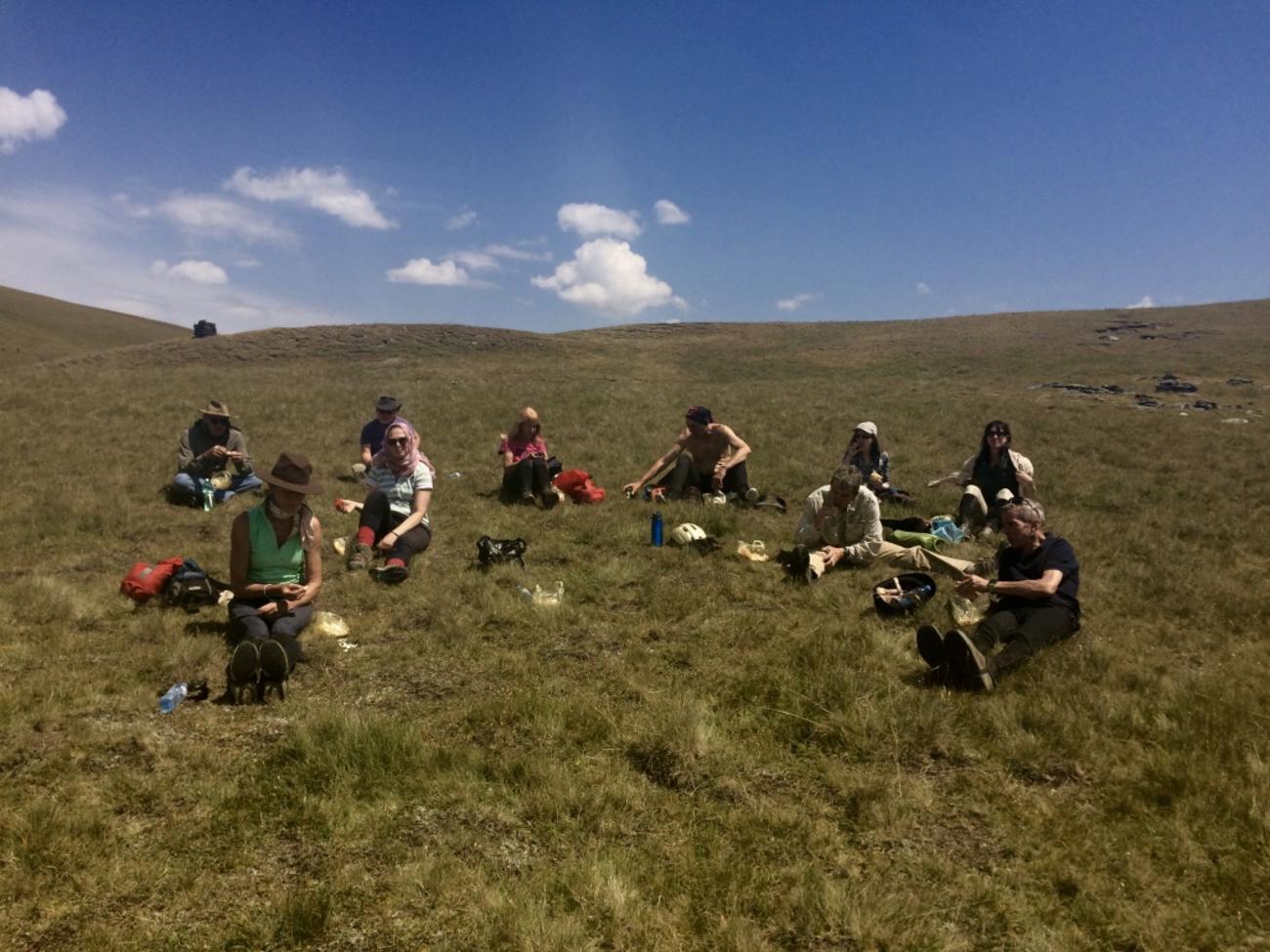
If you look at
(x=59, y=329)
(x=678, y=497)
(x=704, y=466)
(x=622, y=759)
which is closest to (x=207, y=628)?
(x=622, y=759)

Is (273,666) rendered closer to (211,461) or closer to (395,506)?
(395,506)

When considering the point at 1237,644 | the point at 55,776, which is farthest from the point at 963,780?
the point at 55,776

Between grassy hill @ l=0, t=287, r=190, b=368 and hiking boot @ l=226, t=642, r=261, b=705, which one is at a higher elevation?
grassy hill @ l=0, t=287, r=190, b=368

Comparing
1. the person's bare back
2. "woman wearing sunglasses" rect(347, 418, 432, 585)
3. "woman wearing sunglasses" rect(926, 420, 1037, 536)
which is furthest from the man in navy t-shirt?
"woman wearing sunglasses" rect(347, 418, 432, 585)

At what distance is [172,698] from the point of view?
4836mm

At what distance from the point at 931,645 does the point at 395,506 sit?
6465 mm

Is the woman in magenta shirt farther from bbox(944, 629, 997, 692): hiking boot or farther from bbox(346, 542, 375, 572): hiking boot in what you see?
bbox(944, 629, 997, 692): hiking boot

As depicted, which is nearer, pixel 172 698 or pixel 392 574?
pixel 172 698

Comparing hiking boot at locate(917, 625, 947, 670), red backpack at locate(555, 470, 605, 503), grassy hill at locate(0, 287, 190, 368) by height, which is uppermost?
grassy hill at locate(0, 287, 190, 368)

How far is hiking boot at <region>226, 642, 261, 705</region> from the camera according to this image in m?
4.91

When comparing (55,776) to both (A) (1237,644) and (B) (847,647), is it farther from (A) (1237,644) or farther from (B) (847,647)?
(A) (1237,644)

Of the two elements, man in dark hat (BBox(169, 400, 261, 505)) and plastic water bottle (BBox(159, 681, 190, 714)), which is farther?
man in dark hat (BBox(169, 400, 261, 505))

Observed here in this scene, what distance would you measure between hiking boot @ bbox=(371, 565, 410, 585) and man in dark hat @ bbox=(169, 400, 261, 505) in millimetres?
5144

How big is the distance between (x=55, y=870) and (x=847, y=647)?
17.5ft
